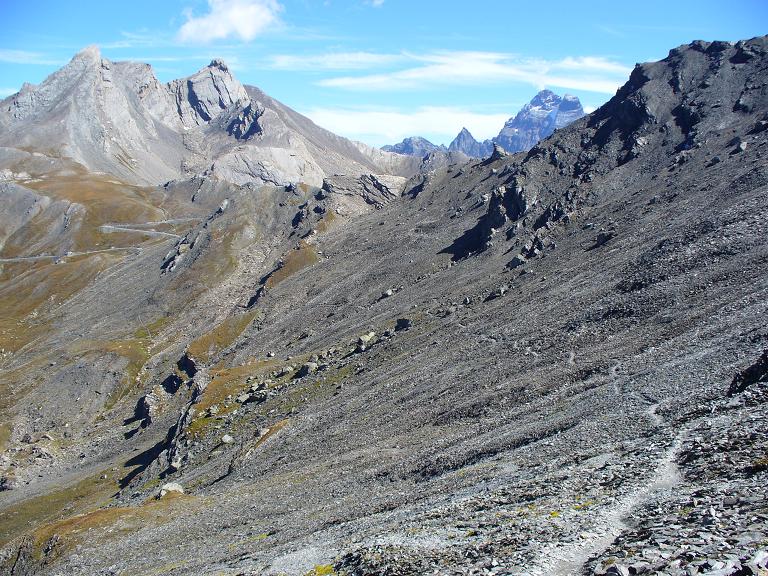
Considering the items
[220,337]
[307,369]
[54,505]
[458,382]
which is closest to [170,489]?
[307,369]

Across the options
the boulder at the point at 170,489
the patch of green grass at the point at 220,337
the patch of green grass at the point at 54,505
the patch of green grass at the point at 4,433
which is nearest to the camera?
the boulder at the point at 170,489

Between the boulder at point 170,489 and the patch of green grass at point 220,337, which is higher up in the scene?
the patch of green grass at point 220,337

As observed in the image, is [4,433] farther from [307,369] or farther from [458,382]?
[458,382]

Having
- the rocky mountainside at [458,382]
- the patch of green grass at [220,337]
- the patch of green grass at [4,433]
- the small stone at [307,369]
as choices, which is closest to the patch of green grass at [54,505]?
the rocky mountainside at [458,382]

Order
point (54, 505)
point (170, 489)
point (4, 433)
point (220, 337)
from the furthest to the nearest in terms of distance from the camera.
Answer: point (220, 337) < point (4, 433) < point (54, 505) < point (170, 489)

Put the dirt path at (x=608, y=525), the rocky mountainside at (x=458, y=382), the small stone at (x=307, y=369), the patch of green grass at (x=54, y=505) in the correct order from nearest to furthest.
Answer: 1. the dirt path at (x=608, y=525)
2. the rocky mountainside at (x=458, y=382)
3. the patch of green grass at (x=54, y=505)
4. the small stone at (x=307, y=369)

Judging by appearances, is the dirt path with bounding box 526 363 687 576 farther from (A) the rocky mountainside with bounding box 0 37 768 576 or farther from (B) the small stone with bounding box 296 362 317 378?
(B) the small stone with bounding box 296 362 317 378

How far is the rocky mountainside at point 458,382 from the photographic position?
29844 millimetres

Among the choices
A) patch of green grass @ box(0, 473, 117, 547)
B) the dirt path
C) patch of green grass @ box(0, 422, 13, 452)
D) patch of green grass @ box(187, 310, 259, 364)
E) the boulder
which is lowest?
patch of green grass @ box(0, 473, 117, 547)

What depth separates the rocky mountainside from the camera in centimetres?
2984

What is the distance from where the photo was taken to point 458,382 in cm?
6694

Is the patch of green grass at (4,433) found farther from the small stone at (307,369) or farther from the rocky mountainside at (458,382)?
the small stone at (307,369)

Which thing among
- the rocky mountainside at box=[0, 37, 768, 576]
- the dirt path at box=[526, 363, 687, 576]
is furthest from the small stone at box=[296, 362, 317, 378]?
the dirt path at box=[526, 363, 687, 576]

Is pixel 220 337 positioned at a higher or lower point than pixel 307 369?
higher
